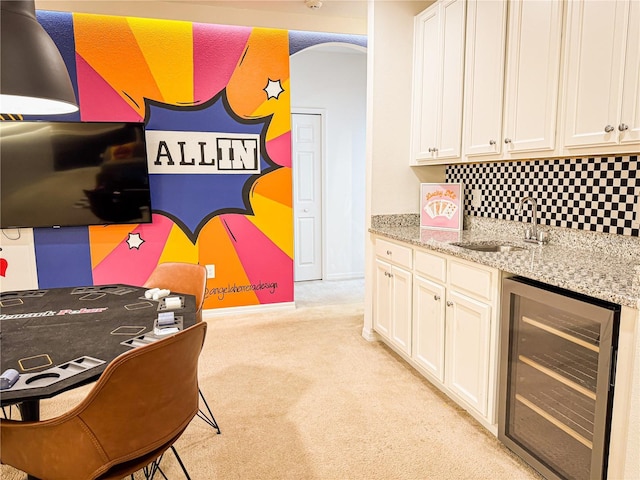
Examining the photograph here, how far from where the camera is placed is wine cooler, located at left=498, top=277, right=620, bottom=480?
162 centimetres

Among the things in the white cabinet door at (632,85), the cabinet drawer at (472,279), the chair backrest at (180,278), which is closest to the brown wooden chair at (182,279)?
the chair backrest at (180,278)

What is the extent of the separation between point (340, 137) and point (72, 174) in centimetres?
311

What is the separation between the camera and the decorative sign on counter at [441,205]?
10.8 feet

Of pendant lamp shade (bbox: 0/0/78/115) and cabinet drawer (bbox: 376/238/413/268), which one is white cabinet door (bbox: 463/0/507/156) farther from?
pendant lamp shade (bbox: 0/0/78/115)

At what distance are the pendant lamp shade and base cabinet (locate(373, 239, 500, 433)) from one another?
2097 millimetres

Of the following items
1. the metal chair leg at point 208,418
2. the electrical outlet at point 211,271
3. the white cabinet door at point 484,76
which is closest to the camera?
the metal chair leg at point 208,418

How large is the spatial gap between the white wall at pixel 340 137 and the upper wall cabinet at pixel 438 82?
2.08 metres

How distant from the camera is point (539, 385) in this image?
195 cm

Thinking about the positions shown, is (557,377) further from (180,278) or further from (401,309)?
(180,278)

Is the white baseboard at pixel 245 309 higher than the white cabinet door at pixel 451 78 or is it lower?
lower

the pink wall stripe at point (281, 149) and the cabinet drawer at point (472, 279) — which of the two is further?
the pink wall stripe at point (281, 149)

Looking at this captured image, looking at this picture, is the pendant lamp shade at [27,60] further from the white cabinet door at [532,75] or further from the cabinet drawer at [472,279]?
the white cabinet door at [532,75]

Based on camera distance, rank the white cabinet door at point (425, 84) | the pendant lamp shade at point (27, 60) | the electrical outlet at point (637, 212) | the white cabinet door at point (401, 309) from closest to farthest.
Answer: the pendant lamp shade at point (27, 60) → the electrical outlet at point (637, 212) → the white cabinet door at point (401, 309) → the white cabinet door at point (425, 84)

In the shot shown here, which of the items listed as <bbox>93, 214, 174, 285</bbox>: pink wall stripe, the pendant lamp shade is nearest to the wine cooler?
the pendant lamp shade
